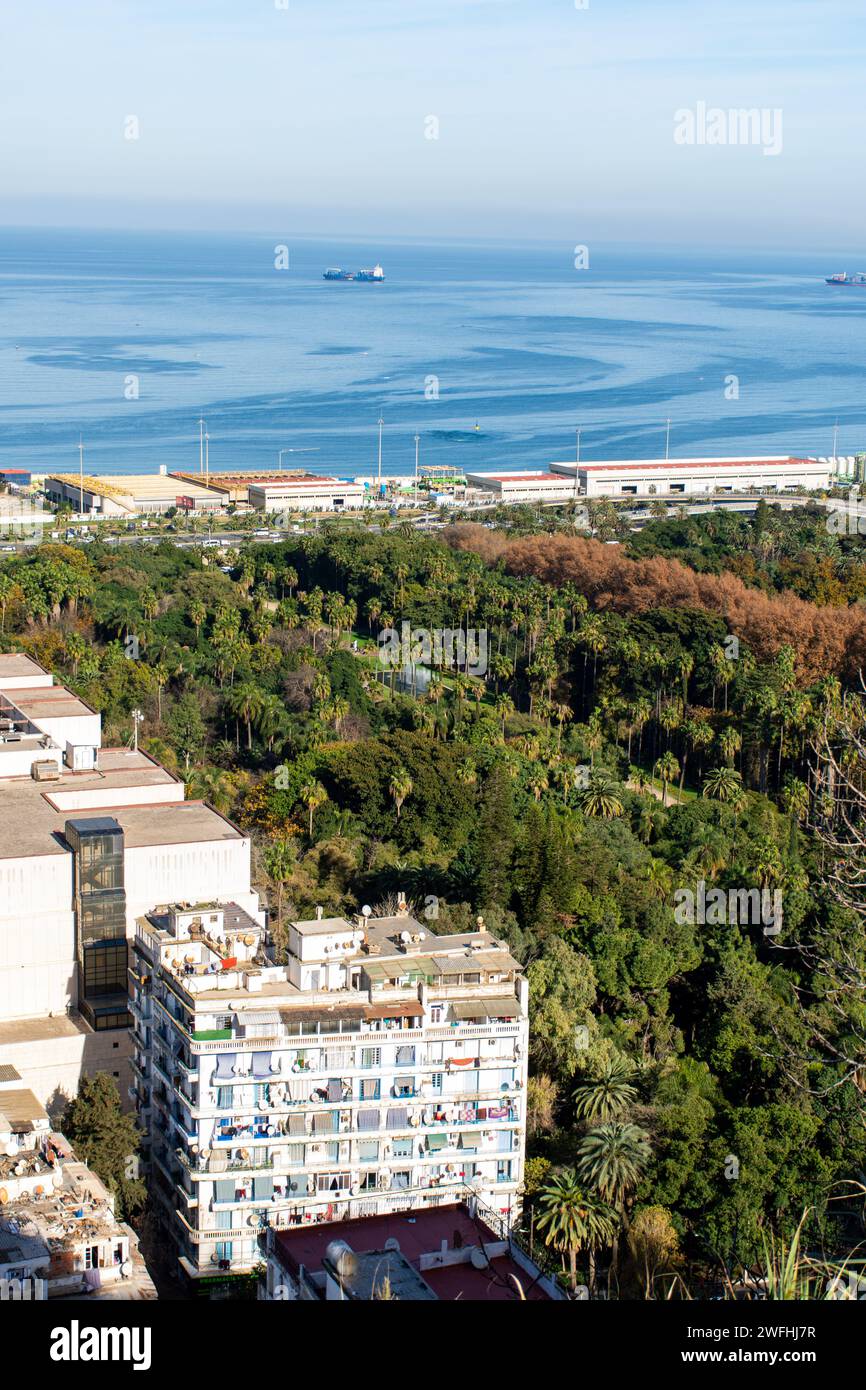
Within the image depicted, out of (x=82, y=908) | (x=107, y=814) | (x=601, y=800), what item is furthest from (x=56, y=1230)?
(x=601, y=800)

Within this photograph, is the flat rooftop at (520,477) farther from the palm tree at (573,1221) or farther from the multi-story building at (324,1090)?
the palm tree at (573,1221)

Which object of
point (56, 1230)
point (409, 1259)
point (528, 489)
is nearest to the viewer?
point (409, 1259)

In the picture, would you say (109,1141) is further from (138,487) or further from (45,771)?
(138,487)

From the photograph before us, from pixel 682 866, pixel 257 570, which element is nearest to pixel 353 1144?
pixel 682 866

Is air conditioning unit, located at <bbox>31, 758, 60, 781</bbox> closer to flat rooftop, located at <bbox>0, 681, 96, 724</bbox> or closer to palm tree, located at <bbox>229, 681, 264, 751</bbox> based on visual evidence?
flat rooftop, located at <bbox>0, 681, 96, 724</bbox>

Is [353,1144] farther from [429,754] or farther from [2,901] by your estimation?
[429,754]

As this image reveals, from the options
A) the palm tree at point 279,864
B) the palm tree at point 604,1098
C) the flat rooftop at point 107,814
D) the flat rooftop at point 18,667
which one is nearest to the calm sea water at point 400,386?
the flat rooftop at point 18,667

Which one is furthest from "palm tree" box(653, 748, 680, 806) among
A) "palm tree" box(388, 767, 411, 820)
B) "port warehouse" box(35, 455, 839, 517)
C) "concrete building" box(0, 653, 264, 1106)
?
"port warehouse" box(35, 455, 839, 517)
